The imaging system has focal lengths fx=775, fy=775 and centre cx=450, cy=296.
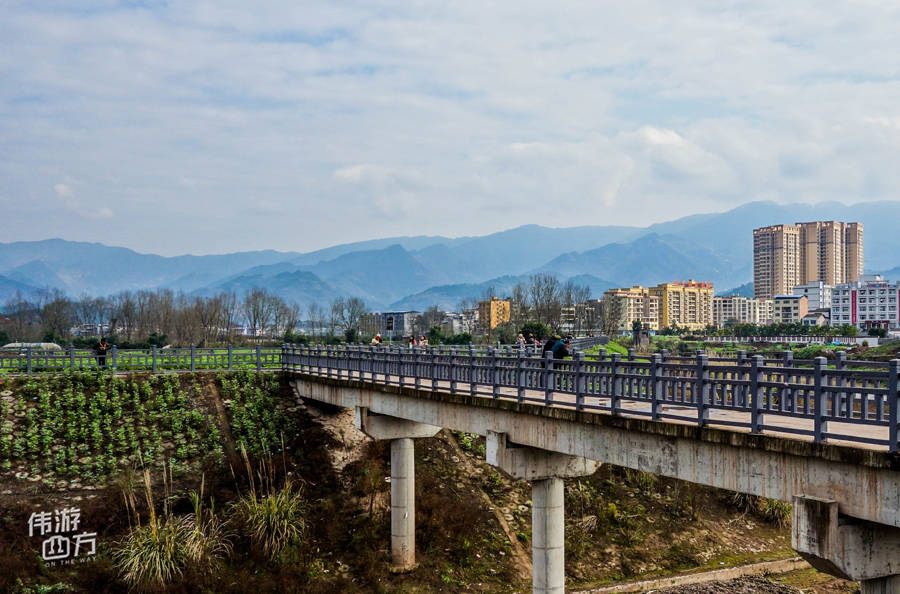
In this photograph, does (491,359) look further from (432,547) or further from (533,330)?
(533,330)

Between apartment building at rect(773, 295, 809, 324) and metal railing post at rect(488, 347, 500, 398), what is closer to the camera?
metal railing post at rect(488, 347, 500, 398)

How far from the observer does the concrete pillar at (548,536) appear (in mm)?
17125

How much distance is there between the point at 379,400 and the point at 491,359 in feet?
20.7

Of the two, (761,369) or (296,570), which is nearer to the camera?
(761,369)

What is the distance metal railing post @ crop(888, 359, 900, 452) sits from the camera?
371 inches

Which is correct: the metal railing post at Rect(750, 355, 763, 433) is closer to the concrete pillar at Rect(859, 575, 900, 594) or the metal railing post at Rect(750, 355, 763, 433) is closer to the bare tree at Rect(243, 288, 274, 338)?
the concrete pillar at Rect(859, 575, 900, 594)

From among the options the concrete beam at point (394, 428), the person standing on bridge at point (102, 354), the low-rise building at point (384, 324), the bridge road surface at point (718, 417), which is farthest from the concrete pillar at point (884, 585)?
the low-rise building at point (384, 324)

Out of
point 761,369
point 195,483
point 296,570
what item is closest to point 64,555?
point 195,483

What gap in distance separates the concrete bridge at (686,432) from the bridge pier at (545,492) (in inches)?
1.2

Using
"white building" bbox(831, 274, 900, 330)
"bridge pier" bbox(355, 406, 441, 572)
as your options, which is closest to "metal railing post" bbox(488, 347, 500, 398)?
"bridge pier" bbox(355, 406, 441, 572)

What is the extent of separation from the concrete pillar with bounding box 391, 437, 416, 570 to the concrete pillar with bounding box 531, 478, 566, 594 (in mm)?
6909

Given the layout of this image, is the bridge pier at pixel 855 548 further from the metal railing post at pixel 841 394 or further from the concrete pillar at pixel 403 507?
the concrete pillar at pixel 403 507

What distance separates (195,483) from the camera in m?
24.8

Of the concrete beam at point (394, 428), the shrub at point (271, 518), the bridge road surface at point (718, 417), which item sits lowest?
the shrub at point (271, 518)
